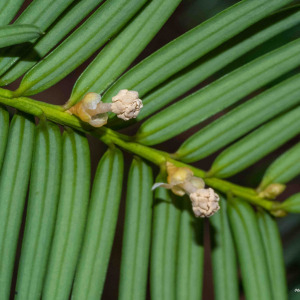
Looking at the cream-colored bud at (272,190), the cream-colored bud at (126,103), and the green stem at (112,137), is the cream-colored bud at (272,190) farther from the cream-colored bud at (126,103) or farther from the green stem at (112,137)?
the cream-colored bud at (126,103)

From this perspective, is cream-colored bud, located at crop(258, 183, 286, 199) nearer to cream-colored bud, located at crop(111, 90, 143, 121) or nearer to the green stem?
the green stem

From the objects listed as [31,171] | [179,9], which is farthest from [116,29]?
[179,9]

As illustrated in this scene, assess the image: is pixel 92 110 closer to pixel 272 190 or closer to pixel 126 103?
pixel 126 103

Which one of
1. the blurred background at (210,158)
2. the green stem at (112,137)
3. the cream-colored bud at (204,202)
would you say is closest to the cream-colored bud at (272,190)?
the green stem at (112,137)

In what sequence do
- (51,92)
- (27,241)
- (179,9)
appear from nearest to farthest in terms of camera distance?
(27,241) < (179,9) < (51,92)

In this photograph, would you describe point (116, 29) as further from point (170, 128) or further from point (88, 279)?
point (88, 279)
